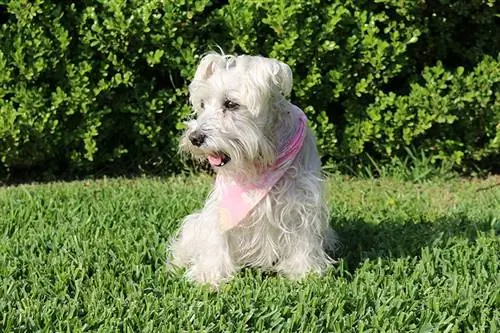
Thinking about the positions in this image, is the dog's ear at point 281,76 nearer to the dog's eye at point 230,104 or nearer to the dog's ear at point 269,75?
the dog's ear at point 269,75

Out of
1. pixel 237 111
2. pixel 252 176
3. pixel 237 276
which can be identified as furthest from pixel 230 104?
pixel 237 276

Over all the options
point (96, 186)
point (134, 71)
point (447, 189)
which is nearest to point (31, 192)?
point (96, 186)

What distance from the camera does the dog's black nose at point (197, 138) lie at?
154 inches

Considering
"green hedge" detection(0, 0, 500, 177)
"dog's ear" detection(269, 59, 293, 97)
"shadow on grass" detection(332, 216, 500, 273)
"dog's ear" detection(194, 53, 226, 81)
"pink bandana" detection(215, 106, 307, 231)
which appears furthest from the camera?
"green hedge" detection(0, 0, 500, 177)

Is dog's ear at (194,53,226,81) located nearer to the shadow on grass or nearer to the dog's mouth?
the dog's mouth

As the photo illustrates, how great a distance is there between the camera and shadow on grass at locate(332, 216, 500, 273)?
474cm

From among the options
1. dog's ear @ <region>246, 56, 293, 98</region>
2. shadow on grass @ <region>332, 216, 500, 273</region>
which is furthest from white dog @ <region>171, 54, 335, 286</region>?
shadow on grass @ <region>332, 216, 500, 273</region>

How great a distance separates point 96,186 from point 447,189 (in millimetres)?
2838

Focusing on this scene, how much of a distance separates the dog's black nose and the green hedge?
2.57 meters

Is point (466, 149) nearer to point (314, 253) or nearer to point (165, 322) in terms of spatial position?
point (314, 253)

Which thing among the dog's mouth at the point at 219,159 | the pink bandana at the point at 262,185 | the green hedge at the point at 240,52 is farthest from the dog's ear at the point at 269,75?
the green hedge at the point at 240,52

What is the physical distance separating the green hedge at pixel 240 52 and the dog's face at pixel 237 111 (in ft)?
7.60

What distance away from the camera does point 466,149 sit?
688 cm

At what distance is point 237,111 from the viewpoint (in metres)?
3.99
